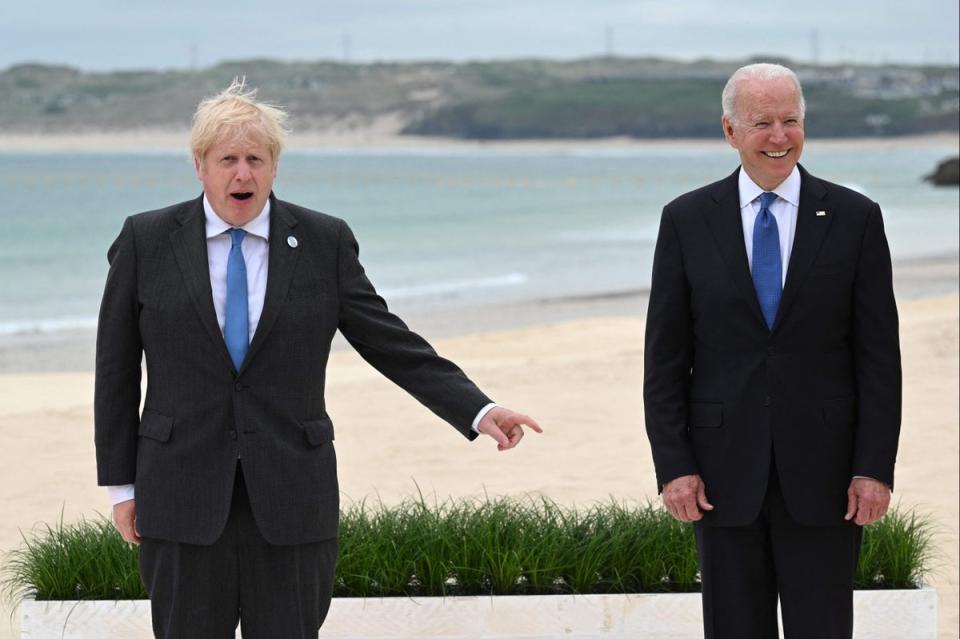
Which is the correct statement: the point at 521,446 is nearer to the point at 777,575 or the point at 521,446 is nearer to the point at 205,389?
the point at 777,575

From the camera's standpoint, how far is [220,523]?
10.6 feet

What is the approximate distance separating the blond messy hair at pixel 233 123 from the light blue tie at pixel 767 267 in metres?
1.11

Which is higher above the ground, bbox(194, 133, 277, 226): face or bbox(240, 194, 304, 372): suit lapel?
bbox(194, 133, 277, 226): face

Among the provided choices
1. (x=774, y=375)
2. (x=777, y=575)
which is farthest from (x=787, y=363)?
(x=777, y=575)

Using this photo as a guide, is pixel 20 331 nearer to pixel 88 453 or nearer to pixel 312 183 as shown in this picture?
pixel 88 453

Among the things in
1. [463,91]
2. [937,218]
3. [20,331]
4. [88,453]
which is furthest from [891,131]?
[88,453]

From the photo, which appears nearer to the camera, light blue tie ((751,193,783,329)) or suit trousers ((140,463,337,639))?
suit trousers ((140,463,337,639))

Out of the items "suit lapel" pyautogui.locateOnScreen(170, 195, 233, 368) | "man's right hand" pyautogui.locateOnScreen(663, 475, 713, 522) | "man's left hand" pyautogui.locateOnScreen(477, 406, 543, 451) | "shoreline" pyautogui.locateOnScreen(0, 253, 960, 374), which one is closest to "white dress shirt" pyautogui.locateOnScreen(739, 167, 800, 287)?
"man's right hand" pyautogui.locateOnScreen(663, 475, 713, 522)

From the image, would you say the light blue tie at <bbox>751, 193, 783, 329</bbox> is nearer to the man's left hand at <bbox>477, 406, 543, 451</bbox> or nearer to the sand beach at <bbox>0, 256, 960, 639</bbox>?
the man's left hand at <bbox>477, 406, 543, 451</bbox>

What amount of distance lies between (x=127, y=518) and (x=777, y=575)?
1481 millimetres

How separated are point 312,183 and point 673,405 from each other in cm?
7627

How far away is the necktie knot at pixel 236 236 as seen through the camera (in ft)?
10.8

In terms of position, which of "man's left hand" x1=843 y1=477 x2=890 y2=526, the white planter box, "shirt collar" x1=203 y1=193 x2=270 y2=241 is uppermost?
"shirt collar" x1=203 y1=193 x2=270 y2=241

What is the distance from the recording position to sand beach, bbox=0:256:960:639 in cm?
850
